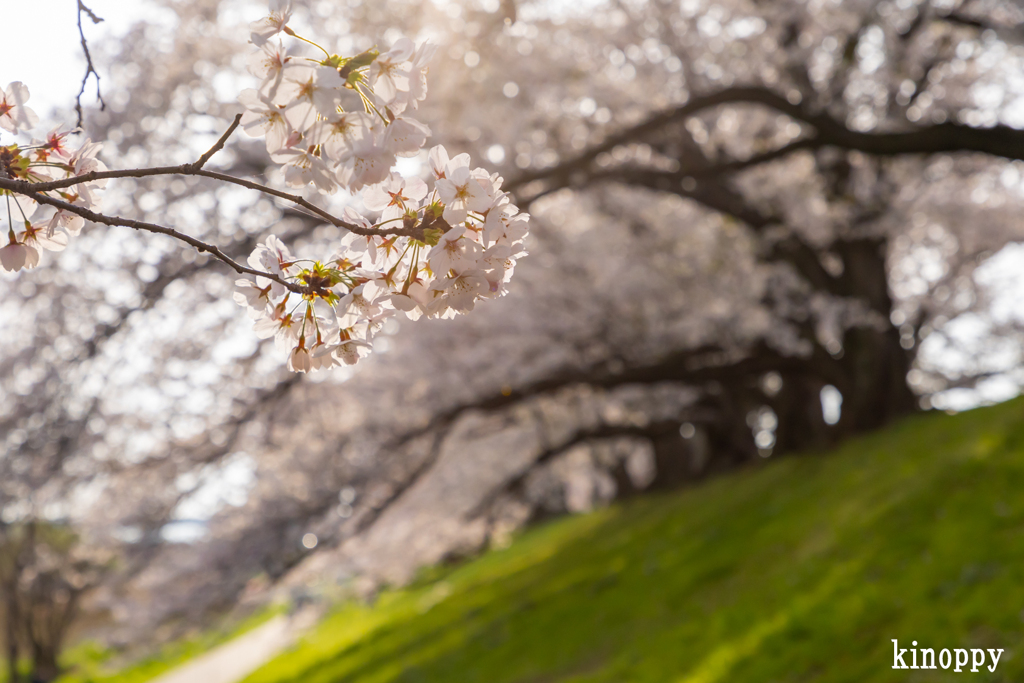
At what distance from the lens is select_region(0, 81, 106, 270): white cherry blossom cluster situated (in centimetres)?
186

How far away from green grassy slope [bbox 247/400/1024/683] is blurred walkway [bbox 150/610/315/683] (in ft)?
15.6

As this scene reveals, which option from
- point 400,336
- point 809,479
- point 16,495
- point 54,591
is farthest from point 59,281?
point 54,591

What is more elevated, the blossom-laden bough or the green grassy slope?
the blossom-laden bough

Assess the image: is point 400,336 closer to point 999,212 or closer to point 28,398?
point 28,398

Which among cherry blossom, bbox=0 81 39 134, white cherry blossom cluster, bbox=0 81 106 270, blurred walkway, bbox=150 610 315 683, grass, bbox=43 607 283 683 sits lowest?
grass, bbox=43 607 283 683

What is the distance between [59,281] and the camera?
843 centimetres

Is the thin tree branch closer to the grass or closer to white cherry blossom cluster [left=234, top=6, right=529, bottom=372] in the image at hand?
white cherry blossom cluster [left=234, top=6, right=529, bottom=372]

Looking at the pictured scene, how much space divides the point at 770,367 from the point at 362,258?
10.9 meters

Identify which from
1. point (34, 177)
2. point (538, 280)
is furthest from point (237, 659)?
point (34, 177)

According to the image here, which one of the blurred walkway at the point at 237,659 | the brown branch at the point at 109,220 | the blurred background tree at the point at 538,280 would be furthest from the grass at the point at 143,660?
the brown branch at the point at 109,220

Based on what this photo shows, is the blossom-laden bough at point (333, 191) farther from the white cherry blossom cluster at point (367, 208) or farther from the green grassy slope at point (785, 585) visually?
the green grassy slope at point (785, 585)

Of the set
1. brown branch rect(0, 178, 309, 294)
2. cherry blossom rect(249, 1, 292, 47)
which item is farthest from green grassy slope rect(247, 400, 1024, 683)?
cherry blossom rect(249, 1, 292, 47)

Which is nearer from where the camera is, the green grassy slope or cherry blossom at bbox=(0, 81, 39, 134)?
cherry blossom at bbox=(0, 81, 39, 134)

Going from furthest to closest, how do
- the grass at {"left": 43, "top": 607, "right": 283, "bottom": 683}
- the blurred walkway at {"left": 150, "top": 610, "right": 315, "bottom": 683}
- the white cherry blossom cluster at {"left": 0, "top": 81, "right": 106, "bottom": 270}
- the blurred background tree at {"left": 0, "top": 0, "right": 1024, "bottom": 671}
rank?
the grass at {"left": 43, "top": 607, "right": 283, "bottom": 683} < the blurred walkway at {"left": 150, "top": 610, "right": 315, "bottom": 683} < the blurred background tree at {"left": 0, "top": 0, "right": 1024, "bottom": 671} < the white cherry blossom cluster at {"left": 0, "top": 81, "right": 106, "bottom": 270}
